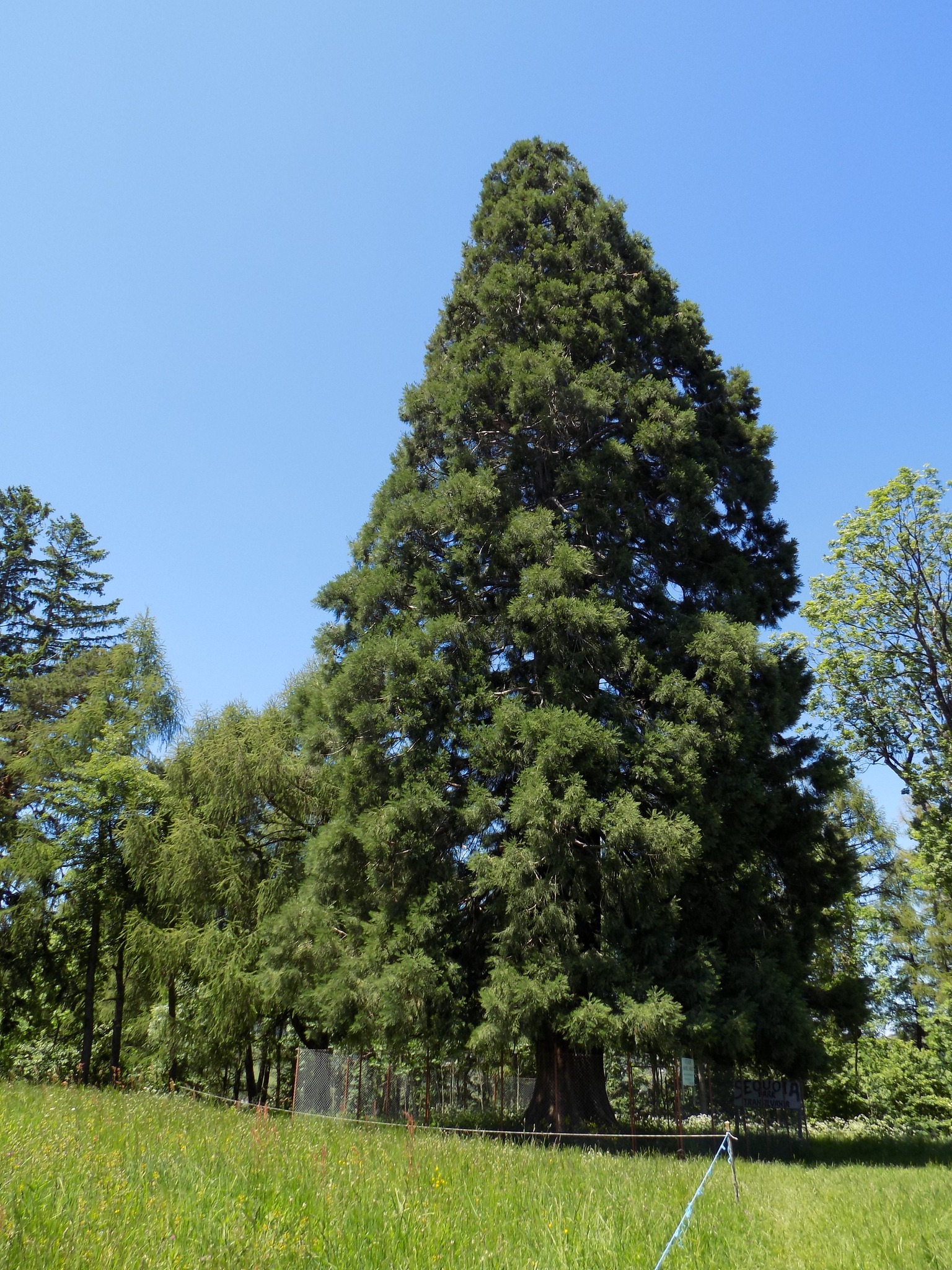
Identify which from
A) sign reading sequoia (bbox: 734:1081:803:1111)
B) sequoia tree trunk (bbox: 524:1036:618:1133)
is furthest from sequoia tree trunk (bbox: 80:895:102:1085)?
sign reading sequoia (bbox: 734:1081:803:1111)

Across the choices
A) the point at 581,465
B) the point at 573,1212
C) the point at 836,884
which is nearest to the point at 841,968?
the point at 836,884

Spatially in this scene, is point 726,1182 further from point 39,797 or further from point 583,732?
point 39,797

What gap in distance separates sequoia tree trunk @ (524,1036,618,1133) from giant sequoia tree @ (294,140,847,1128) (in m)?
0.07

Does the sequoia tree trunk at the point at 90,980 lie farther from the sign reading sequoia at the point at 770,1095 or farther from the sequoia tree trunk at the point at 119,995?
the sign reading sequoia at the point at 770,1095

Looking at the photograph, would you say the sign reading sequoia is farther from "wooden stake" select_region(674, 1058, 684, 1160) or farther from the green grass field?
the green grass field

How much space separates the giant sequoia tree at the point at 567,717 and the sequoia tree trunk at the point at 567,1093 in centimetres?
7

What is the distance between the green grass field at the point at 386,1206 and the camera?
15.3 feet

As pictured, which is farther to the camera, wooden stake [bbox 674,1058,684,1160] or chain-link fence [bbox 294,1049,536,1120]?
chain-link fence [bbox 294,1049,536,1120]

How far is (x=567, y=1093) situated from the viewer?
12617mm

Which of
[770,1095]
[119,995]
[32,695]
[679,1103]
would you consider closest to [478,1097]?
[770,1095]

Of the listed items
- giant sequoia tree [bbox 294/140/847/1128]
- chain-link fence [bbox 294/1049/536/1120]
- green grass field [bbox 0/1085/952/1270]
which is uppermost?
giant sequoia tree [bbox 294/140/847/1128]

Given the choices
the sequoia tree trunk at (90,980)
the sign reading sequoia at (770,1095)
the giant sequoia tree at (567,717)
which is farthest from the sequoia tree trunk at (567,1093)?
the sequoia tree trunk at (90,980)

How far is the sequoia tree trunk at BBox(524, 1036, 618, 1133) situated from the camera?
12.4 meters

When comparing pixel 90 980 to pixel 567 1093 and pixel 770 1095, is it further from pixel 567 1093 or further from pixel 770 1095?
pixel 770 1095
